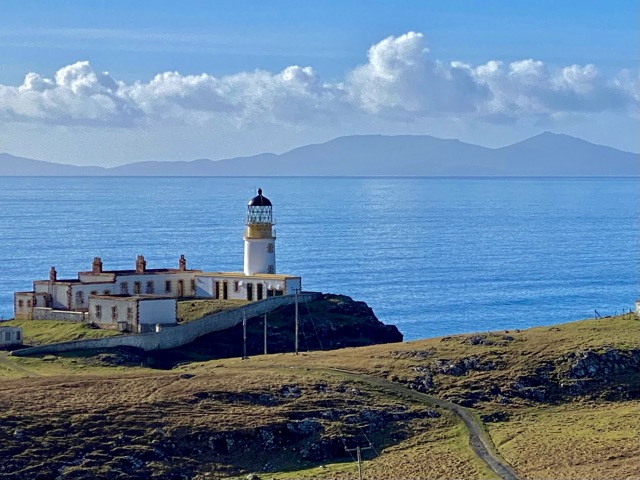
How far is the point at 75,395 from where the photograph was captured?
70.6 m

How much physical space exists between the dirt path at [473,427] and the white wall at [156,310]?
1660 cm

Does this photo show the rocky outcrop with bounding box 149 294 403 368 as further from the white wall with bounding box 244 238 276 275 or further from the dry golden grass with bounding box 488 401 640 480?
the dry golden grass with bounding box 488 401 640 480

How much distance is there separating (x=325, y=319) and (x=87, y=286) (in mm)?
16746

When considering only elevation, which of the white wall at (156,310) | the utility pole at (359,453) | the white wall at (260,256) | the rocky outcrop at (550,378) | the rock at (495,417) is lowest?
the utility pole at (359,453)

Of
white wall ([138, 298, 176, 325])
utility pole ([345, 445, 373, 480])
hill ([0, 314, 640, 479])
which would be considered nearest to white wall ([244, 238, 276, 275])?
white wall ([138, 298, 176, 325])

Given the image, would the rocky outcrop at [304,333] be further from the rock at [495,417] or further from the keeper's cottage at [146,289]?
the rock at [495,417]

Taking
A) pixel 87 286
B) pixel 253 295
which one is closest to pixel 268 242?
pixel 253 295

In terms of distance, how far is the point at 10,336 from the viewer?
85.3 m

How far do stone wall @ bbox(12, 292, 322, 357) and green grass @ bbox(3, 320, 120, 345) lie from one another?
80.4 inches

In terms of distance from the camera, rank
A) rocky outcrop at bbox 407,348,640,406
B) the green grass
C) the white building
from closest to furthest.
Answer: rocky outcrop at bbox 407,348,640,406
the white building
the green grass

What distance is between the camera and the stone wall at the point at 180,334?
83812mm

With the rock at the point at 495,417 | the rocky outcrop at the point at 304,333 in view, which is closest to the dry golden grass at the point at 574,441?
the rock at the point at 495,417

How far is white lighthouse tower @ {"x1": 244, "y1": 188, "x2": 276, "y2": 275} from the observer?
102 metres

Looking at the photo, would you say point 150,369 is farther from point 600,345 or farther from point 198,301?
point 600,345
